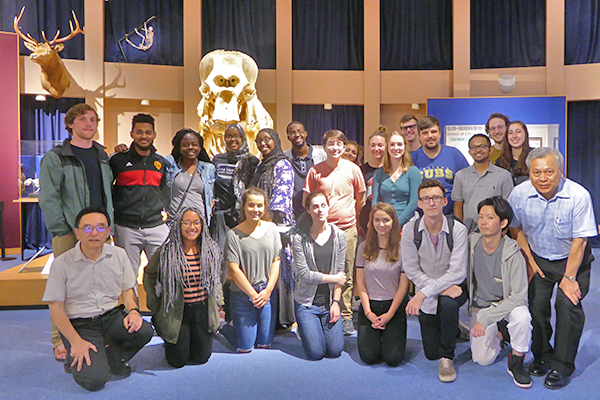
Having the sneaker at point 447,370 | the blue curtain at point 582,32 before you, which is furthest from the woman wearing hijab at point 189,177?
the blue curtain at point 582,32

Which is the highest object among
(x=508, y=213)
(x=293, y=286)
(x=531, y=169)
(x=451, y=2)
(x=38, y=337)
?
(x=451, y=2)

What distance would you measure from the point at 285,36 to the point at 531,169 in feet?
21.8

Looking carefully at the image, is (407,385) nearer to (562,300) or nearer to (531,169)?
(562,300)

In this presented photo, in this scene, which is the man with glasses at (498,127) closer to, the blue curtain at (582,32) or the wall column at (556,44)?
the wall column at (556,44)

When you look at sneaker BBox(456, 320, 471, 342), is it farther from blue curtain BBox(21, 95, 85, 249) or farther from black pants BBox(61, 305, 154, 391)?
blue curtain BBox(21, 95, 85, 249)

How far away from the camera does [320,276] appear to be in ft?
10.4

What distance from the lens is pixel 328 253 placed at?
3.25m

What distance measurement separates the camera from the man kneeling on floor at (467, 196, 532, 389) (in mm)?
2740

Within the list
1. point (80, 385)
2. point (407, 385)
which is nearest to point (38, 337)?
point (80, 385)

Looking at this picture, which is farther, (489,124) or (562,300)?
(489,124)

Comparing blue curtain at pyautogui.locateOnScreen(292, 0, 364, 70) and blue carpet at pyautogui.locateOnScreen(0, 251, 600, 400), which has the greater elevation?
blue curtain at pyautogui.locateOnScreen(292, 0, 364, 70)

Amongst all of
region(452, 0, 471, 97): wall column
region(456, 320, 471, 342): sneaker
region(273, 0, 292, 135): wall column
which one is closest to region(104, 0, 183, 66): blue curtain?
region(273, 0, 292, 135): wall column

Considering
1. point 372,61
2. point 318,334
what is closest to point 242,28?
point 372,61

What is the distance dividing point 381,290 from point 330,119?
6.29m
